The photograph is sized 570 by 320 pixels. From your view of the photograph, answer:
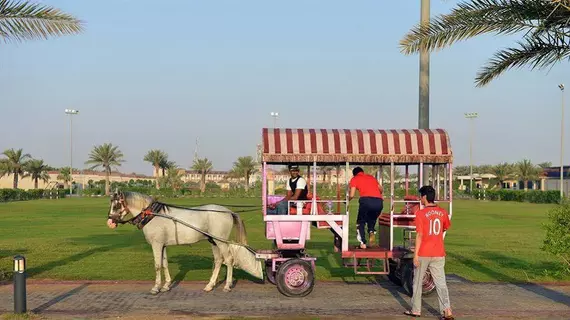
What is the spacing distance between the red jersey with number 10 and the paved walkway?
129 cm

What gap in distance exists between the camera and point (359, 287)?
12586 mm

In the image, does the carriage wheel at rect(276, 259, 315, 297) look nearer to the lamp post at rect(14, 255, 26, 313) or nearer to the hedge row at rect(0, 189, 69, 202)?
the lamp post at rect(14, 255, 26, 313)

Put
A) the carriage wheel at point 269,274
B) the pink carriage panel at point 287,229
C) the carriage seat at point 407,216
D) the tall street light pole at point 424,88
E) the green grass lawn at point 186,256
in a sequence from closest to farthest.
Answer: the pink carriage panel at point 287,229
the carriage seat at point 407,216
the carriage wheel at point 269,274
the tall street light pole at point 424,88
the green grass lawn at point 186,256

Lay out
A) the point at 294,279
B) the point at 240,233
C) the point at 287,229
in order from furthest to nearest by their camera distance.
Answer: the point at 240,233 → the point at 287,229 → the point at 294,279

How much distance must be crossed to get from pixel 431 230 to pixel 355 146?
9.18 feet

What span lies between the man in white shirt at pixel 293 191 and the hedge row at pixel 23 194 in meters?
74.1

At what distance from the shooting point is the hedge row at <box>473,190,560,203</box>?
235 feet

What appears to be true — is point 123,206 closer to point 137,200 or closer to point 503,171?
point 137,200

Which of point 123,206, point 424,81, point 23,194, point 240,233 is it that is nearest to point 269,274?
point 240,233

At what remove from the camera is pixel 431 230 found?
939 cm

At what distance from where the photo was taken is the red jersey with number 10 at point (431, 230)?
938cm

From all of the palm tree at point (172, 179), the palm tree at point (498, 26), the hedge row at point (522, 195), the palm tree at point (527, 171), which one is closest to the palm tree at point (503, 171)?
the palm tree at point (527, 171)

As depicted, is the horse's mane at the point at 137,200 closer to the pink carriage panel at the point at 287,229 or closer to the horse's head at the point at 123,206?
the horse's head at the point at 123,206

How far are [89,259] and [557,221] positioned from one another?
1199cm
